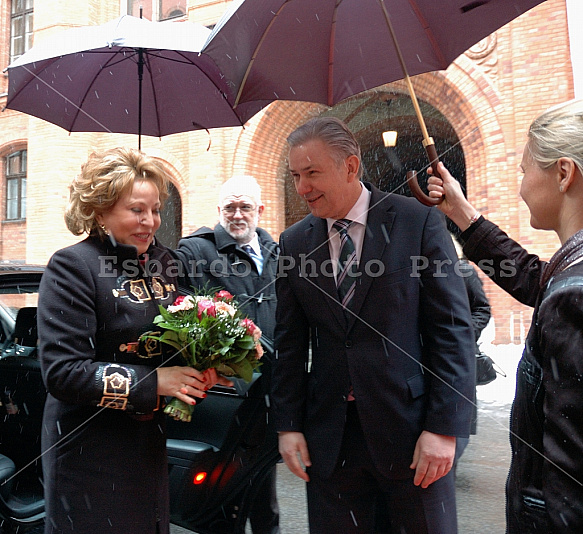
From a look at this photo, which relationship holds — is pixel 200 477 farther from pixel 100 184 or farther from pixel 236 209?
pixel 236 209

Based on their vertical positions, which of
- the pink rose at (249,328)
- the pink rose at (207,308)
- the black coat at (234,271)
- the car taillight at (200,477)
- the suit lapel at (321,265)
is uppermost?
the suit lapel at (321,265)

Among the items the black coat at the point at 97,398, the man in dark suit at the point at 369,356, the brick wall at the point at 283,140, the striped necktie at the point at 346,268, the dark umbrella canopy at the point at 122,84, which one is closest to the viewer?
the black coat at the point at 97,398

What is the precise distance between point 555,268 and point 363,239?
1005 millimetres

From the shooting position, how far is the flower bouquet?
2.09 m

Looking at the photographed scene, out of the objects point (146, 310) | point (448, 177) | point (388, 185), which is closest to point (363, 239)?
point (448, 177)

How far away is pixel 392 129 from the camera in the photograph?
16.3 m

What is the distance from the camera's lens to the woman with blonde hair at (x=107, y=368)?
204 cm

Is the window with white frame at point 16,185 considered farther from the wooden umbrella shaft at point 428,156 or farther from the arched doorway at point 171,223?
the wooden umbrella shaft at point 428,156

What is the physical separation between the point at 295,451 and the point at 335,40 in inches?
69.6

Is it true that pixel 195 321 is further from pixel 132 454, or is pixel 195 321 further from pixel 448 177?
pixel 448 177

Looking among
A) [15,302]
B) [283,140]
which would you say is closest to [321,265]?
[15,302]

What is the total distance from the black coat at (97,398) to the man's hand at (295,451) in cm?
50

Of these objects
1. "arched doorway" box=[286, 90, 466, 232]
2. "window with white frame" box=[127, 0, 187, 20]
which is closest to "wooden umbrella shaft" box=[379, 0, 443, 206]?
"arched doorway" box=[286, 90, 466, 232]

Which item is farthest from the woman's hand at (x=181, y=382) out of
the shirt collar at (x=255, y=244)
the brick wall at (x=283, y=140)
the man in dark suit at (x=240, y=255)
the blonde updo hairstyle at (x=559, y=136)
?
the brick wall at (x=283, y=140)
